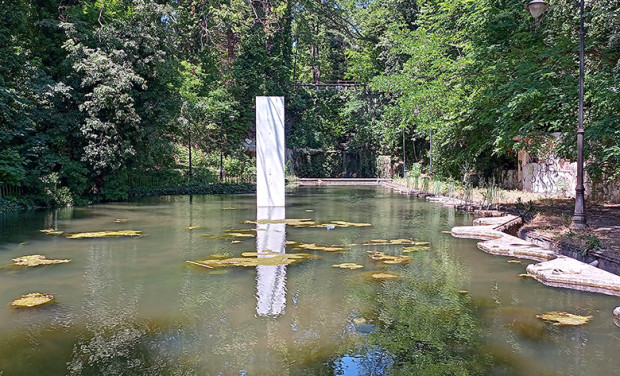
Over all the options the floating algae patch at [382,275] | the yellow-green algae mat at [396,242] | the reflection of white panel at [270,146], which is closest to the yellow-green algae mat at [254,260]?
the floating algae patch at [382,275]

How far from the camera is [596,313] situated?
5680 mm

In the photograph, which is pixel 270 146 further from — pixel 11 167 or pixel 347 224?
pixel 11 167

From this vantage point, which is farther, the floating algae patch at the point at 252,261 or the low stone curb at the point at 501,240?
the low stone curb at the point at 501,240

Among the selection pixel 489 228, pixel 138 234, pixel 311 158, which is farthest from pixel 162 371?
pixel 311 158

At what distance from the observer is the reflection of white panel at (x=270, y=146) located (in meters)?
17.7

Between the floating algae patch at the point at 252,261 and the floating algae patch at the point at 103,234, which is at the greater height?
the floating algae patch at the point at 103,234

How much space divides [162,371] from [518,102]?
9.40 metres

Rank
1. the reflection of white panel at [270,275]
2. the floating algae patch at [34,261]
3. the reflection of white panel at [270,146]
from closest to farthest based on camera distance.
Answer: the reflection of white panel at [270,275] < the floating algae patch at [34,261] < the reflection of white panel at [270,146]

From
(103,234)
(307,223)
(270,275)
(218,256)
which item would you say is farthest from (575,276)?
(103,234)

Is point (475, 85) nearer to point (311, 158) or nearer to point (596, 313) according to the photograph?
point (596, 313)

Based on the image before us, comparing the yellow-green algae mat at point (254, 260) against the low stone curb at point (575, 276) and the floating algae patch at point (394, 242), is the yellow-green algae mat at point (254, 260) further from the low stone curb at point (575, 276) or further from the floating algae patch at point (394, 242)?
the low stone curb at point (575, 276)

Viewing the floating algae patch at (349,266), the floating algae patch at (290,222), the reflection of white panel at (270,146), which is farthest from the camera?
the reflection of white panel at (270,146)

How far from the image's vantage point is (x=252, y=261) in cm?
845

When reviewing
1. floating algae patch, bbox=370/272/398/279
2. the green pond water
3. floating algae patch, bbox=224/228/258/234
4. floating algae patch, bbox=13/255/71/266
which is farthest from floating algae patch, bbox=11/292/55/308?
floating algae patch, bbox=224/228/258/234
